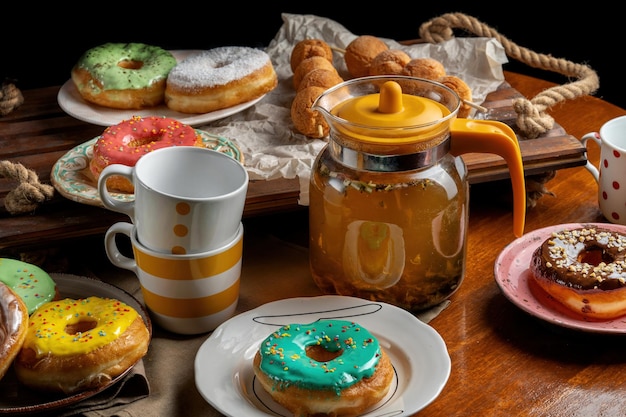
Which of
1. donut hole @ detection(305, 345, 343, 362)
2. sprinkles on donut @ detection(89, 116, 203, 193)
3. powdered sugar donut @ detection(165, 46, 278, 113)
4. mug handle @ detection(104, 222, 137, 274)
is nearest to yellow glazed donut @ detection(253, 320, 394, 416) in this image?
donut hole @ detection(305, 345, 343, 362)

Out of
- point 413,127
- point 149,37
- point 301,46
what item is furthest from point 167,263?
point 149,37

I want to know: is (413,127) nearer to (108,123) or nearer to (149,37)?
(108,123)

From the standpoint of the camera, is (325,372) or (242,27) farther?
(242,27)

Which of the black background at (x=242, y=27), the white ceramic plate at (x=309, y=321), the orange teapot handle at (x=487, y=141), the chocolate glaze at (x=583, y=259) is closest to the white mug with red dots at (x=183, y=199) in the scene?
the white ceramic plate at (x=309, y=321)

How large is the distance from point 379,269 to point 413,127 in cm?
18

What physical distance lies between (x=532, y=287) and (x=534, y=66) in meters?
0.65

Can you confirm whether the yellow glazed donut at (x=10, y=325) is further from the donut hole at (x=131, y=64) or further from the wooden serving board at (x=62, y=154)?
the donut hole at (x=131, y=64)

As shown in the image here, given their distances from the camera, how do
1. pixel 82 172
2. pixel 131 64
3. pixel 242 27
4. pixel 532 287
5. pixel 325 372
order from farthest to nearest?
pixel 242 27 < pixel 131 64 < pixel 82 172 < pixel 532 287 < pixel 325 372

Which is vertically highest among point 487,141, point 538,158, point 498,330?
point 487,141

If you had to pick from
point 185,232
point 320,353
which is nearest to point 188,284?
point 185,232

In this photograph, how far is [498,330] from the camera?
3.61ft

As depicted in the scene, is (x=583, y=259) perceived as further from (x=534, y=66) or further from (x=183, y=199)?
(x=534, y=66)

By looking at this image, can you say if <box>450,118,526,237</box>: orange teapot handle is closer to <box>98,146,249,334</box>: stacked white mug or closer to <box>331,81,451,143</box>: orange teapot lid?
<box>331,81,451,143</box>: orange teapot lid

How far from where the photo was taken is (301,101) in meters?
1.39
